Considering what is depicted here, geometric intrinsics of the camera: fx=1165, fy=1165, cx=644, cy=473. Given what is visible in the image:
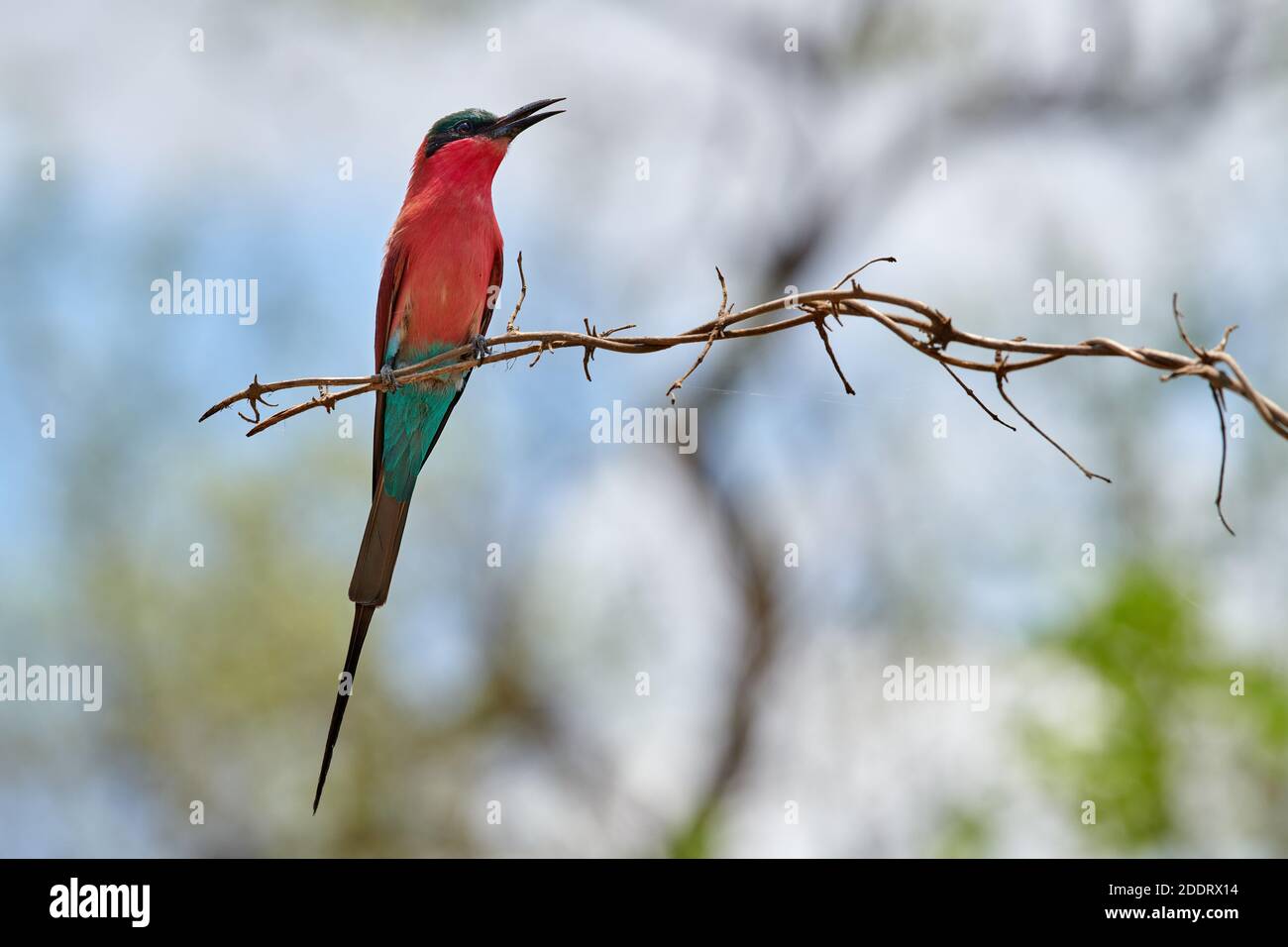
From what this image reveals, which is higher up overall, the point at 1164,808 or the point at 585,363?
the point at 585,363

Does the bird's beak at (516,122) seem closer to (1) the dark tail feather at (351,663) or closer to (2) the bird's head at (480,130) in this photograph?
(2) the bird's head at (480,130)

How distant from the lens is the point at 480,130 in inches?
142

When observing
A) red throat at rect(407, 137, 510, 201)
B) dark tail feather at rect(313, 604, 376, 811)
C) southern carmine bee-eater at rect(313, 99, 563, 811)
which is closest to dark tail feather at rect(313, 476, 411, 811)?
dark tail feather at rect(313, 604, 376, 811)

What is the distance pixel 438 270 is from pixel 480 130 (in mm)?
546

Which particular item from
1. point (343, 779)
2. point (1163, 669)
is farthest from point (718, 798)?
point (1163, 669)

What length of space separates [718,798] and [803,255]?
4.92 meters

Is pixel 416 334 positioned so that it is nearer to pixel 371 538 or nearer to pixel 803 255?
pixel 371 538

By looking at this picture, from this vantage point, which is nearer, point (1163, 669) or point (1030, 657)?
point (1163, 669)

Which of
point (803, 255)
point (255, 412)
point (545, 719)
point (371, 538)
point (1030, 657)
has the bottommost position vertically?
point (545, 719)

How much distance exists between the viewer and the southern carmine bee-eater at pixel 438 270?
3.06 meters

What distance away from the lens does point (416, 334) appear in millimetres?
3352

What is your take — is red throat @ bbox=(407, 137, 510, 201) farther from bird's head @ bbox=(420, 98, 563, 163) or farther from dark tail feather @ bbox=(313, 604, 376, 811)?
dark tail feather @ bbox=(313, 604, 376, 811)

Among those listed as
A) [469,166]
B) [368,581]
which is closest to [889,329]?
[368,581]

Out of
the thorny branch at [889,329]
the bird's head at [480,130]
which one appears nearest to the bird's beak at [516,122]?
the bird's head at [480,130]
